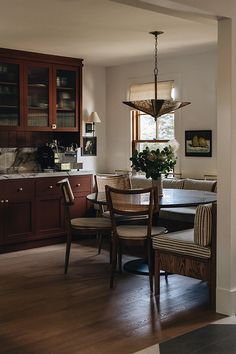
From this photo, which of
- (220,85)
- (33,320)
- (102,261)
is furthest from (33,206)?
(220,85)

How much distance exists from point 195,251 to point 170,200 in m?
0.83

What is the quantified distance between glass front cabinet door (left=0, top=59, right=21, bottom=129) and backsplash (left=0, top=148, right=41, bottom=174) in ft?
1.67

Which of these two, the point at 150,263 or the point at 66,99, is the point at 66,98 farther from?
the point at 150,263

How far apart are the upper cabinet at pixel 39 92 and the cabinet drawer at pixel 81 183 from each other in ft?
2.29

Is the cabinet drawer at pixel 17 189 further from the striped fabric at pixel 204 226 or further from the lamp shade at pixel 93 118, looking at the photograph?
the striped fabric at pixel 204 226

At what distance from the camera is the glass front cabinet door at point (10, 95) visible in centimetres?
650

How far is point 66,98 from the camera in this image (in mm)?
7172

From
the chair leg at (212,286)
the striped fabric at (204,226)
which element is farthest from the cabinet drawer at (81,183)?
the chair leg at (212,286)

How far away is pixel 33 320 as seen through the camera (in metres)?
3.90

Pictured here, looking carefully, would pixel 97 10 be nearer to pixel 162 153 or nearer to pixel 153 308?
pixel 162 153

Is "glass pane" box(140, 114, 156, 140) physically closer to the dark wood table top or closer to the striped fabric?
the dark wood table top

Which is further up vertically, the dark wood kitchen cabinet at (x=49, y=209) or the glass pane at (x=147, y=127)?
the glass pane at (x=147, y=127)

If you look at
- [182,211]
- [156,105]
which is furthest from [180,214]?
[156,105]

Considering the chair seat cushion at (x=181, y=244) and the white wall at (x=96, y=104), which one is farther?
the white wall at (x=96, y=104)
